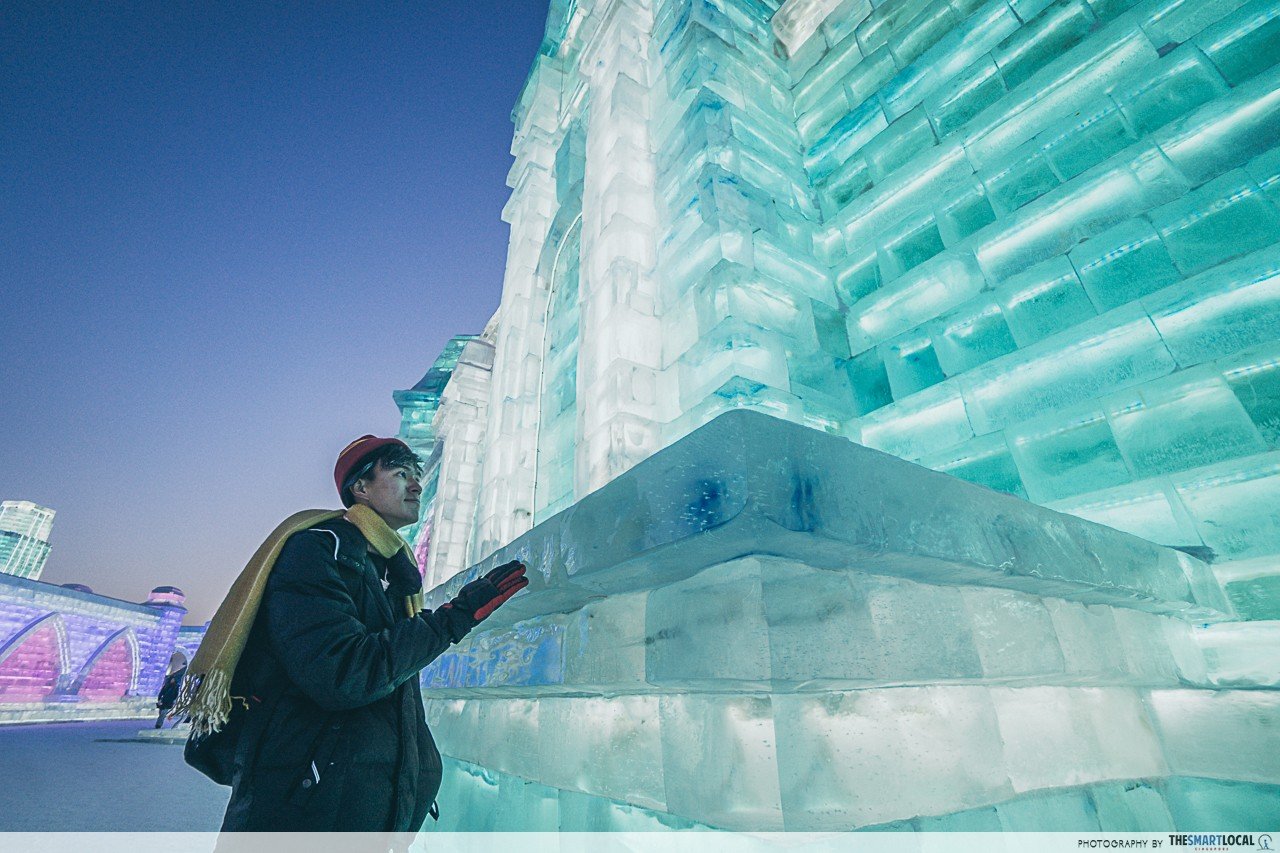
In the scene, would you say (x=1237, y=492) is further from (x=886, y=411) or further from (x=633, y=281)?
(x=633, y=281)

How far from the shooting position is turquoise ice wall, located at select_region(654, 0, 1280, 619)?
2.05 meters

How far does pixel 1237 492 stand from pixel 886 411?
4.58ft

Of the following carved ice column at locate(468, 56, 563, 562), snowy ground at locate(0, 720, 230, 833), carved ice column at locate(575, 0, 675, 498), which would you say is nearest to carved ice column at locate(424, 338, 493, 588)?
carved ice column at locate(468, 56, 563, 562)

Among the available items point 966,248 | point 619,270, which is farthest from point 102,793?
point 966,248

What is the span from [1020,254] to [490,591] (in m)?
3.07

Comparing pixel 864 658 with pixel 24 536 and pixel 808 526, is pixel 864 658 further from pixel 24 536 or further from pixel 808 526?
pixel 24 536

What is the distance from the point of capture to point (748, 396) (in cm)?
275

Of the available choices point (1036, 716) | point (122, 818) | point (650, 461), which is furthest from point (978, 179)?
point (122, 818)

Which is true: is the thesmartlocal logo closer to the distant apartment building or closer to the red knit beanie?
the red knit beanie

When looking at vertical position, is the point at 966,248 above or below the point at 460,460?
below

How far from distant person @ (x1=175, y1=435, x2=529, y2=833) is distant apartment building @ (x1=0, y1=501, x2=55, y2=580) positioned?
13687cm

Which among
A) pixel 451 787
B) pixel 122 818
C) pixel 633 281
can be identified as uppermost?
pixel 633 281

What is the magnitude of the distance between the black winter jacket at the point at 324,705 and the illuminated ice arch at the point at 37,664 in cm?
3085

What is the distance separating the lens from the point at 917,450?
2855mm
